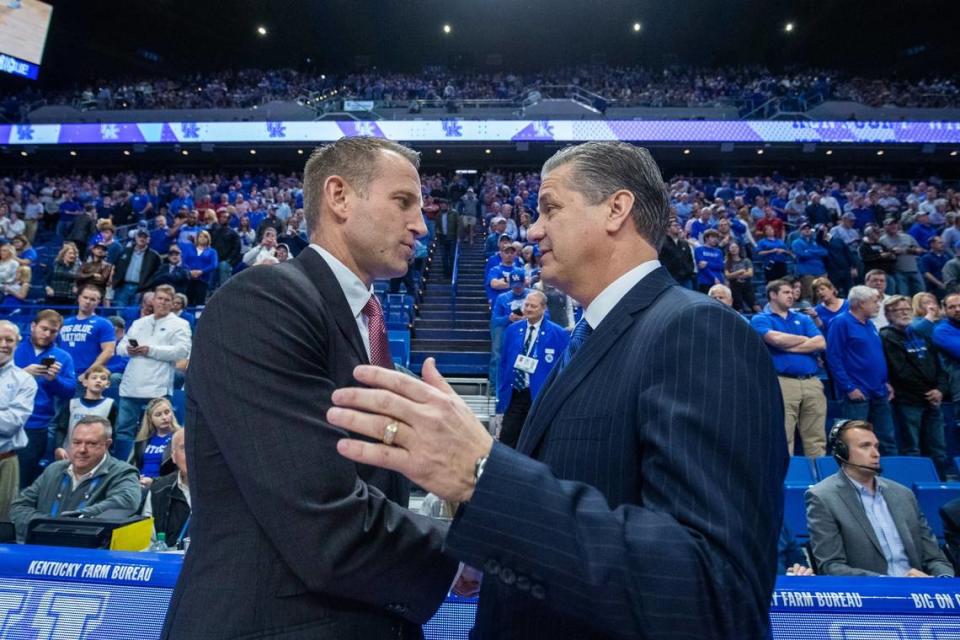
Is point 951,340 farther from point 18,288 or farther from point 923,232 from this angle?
point 18,288

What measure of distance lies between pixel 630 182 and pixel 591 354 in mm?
410

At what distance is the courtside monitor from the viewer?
1624 cm

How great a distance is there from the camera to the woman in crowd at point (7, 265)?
851 cm

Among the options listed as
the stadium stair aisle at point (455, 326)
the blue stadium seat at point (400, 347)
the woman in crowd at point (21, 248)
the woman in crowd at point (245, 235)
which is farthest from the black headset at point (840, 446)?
the woman in crowd at point (21, 248)

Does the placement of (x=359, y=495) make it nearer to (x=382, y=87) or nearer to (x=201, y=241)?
(x=201, y=241)

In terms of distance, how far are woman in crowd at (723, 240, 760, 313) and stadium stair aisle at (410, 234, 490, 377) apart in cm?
369

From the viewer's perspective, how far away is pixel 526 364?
5441mm

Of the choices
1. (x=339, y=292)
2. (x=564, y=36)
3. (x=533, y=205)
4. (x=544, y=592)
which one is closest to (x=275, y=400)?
(x=339, y=292)

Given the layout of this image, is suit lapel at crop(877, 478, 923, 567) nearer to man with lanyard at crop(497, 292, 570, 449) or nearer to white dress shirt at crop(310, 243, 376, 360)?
man with lanyard at crop(497, 292, 570, 449)

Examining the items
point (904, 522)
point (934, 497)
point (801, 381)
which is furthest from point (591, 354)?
point (801, 381)

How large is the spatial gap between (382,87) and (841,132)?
17191 mm

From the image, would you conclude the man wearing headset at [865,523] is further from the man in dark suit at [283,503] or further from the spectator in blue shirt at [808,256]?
the spectator in blue shirt at [808,256]

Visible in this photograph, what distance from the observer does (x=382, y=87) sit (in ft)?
82.8

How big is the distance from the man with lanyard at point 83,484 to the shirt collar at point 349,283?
3.24m
